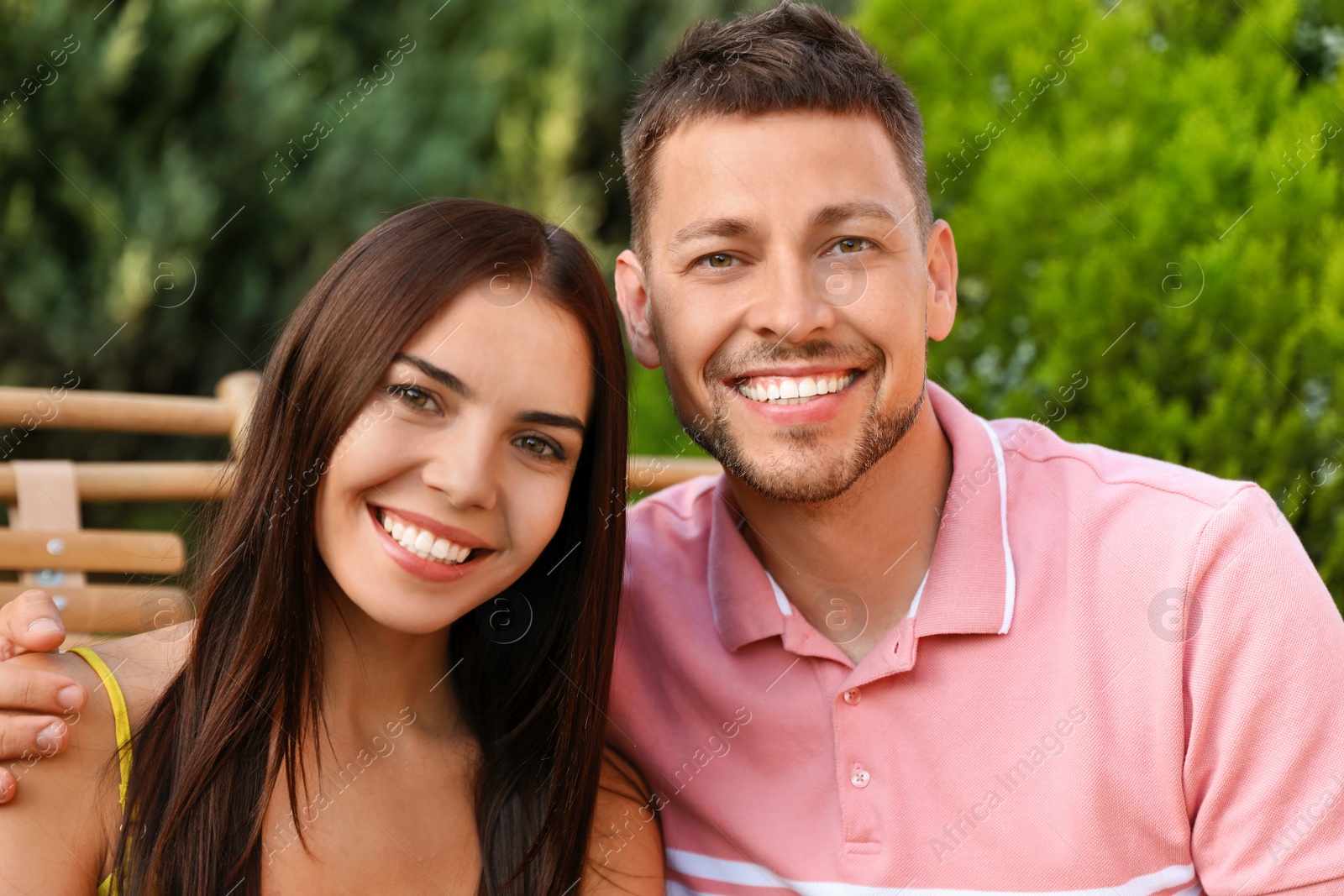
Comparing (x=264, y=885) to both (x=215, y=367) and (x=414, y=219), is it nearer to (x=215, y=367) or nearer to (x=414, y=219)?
(x=414, y=219)

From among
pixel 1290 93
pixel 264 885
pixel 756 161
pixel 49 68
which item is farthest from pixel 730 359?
pixel 49 68

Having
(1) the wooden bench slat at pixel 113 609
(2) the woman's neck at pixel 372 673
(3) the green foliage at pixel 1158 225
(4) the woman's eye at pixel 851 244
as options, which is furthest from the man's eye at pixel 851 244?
→ (1) the wooden bench slat at pixel 113 609

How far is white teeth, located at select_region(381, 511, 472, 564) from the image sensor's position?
2.18 m

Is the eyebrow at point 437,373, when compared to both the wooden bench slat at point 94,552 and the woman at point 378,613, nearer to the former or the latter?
the woman at point 378,613

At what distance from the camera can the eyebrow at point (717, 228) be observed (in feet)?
8.12

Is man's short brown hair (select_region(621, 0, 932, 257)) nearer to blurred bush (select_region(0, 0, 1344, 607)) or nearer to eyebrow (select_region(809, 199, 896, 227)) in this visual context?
eyebrow (select_region(809, 199, 896, 227))

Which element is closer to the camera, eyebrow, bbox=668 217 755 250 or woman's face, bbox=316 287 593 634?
woman's face, bbox=316 287 593 634

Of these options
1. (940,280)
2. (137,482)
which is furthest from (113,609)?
(940,280)

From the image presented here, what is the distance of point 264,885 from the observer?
2.23 meters

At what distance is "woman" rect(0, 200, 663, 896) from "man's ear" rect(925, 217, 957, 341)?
2.45 ft

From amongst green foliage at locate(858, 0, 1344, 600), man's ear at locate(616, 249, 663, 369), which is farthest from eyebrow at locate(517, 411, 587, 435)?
green foliage at locate(858, 0, 1344, 600)

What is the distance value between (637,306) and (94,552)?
4.49ft

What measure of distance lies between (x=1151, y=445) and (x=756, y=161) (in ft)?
5.03

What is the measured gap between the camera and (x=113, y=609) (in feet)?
9.63
